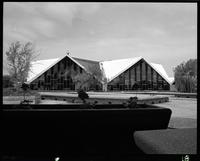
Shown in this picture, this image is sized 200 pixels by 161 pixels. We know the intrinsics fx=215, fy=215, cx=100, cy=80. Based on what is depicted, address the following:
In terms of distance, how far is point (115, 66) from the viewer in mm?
42125

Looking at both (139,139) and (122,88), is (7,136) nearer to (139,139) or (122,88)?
(139,139)

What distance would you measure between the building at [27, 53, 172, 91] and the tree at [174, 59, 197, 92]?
22.5 ft

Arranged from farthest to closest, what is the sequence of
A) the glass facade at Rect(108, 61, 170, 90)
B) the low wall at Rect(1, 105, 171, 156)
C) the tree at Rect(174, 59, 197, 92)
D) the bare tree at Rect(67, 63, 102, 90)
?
1. the glass facade at Rect(108, 61, 170, 90)
2. the bare tree at Rect(67, 63, 102, 90)
3. the tree at Rect(174, 59, 197, 92)
4. the low wall at Rect(1, 105, 171, 156)

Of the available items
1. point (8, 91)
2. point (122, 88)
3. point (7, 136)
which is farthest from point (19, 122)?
point (122, 88)

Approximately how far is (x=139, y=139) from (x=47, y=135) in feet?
6.05

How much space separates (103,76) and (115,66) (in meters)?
6.30

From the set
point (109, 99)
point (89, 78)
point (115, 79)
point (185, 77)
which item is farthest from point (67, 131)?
point (115, 79)

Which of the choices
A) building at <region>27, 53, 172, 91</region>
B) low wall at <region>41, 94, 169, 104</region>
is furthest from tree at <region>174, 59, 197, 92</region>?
low wall at <region>41, 94, 169, 104</region>

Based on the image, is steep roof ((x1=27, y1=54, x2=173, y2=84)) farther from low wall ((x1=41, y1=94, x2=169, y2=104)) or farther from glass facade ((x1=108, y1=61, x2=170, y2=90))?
low wall ((x1=41, y1=94, x2=169, y2=104))

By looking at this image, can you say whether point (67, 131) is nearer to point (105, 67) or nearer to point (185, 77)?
point (185, 77)

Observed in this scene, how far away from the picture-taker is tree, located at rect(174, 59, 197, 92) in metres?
28.2

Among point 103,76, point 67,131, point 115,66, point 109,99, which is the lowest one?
point 109,99

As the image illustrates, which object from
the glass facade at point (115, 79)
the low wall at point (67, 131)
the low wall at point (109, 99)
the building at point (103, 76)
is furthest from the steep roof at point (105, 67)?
the low wall at point (67, 131)

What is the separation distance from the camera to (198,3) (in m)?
1.58
